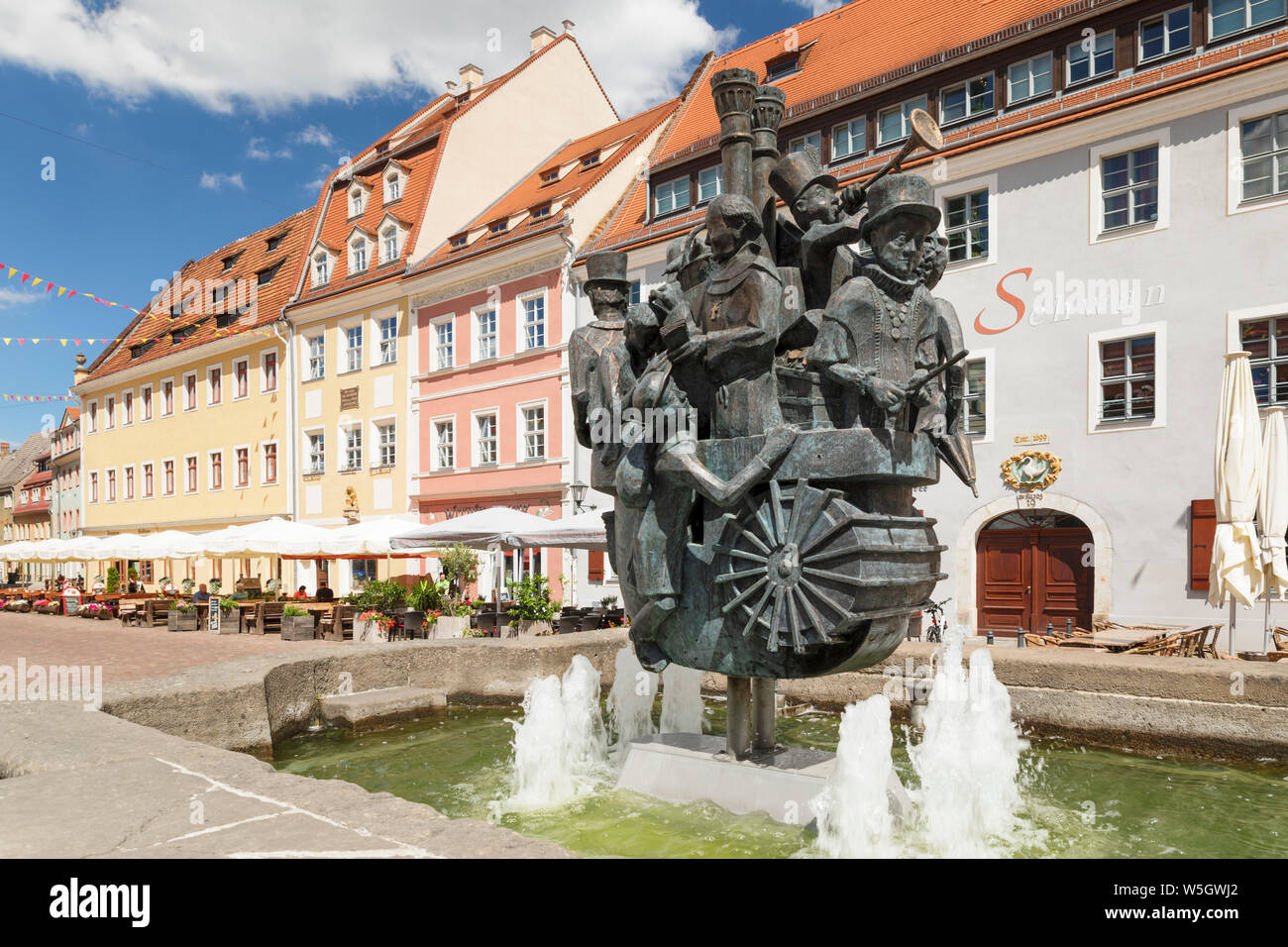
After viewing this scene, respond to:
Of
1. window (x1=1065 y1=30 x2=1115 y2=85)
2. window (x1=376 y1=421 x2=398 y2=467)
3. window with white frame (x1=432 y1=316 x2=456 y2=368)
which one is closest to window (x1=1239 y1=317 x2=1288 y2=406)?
window (x1=1065 y1=30 x2=1115 y2=85)

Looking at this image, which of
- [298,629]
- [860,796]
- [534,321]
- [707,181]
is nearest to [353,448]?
[534,321]

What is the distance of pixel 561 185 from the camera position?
976 inches

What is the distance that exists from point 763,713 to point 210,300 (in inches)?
1363

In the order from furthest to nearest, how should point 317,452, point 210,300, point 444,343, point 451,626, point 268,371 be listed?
point 210,300, point 268,371, point 317,452, point 444,343, point 451,626

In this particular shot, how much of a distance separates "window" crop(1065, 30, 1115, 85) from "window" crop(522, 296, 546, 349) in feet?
38.9

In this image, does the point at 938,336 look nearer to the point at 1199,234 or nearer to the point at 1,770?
the point at 1,770

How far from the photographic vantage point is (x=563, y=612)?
14242mm

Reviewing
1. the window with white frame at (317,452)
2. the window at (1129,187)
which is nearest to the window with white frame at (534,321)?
the window with white frame at (317,452)

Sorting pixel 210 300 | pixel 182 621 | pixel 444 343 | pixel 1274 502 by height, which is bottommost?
pixel 182 621

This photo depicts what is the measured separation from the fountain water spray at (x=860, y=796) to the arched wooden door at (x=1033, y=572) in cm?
1180

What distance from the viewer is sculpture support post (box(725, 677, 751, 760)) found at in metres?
5.18

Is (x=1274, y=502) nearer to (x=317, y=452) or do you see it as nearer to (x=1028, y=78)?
(x=1028, y=78)

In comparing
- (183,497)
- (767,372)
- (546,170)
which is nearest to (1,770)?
(767,372)
